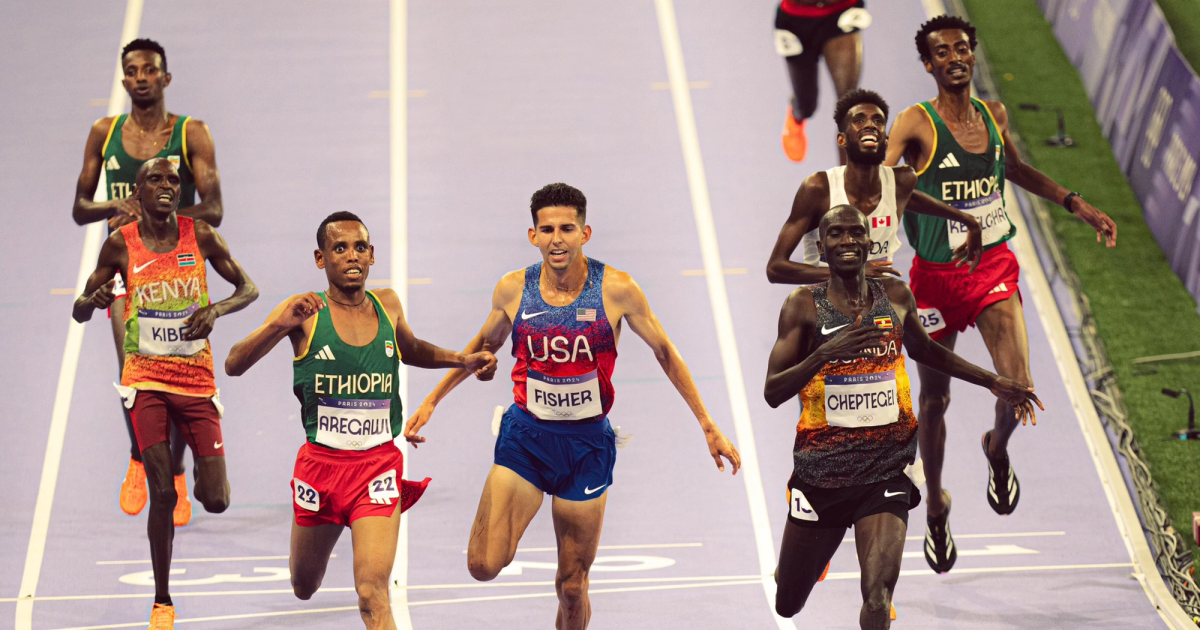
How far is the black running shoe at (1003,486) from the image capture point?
809cm

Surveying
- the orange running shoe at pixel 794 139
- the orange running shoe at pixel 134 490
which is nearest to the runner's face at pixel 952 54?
the orange running shoe at pixel 794 139

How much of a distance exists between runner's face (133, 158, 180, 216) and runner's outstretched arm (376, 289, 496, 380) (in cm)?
117

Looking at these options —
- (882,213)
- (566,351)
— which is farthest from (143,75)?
(882,213)

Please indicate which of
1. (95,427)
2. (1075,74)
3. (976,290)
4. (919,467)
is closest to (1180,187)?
(1075,74)

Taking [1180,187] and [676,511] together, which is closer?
[676,511]

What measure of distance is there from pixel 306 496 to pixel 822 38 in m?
4.85

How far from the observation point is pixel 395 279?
10344mm

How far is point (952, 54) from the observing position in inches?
292

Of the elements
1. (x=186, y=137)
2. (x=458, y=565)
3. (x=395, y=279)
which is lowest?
(x=458, y=565)

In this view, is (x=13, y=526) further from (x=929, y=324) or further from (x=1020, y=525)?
(x=1020, y=525)

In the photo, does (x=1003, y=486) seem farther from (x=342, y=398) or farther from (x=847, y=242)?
(x=342, y=398)

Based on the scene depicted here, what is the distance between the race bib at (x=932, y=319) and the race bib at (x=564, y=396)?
1958mm

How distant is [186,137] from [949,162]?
3892mm

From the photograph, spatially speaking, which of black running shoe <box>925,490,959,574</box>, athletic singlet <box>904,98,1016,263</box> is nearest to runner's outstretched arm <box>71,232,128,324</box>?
athletic singlet <box>904,98,1016,263</box>
